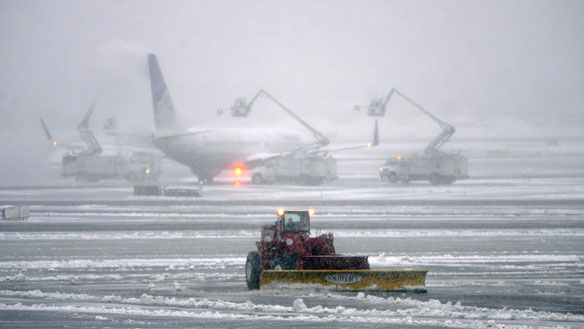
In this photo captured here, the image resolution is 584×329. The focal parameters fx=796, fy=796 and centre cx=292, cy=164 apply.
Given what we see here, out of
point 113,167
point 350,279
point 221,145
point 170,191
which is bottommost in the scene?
point 350,279

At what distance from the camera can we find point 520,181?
75.1 metres

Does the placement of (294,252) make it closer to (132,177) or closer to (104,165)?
(132,177)

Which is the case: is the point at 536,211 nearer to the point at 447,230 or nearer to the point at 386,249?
the point at 447,230

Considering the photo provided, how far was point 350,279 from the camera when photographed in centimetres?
1773

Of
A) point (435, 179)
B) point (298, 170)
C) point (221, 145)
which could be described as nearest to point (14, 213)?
point (221, 145)

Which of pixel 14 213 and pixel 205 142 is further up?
pixel 205 142

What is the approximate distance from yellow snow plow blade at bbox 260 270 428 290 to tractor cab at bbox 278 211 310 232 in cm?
173

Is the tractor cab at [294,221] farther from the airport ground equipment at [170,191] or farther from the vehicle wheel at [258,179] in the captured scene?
the vehicle wheel at [258,179]

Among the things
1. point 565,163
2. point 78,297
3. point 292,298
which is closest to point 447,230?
point 292,298

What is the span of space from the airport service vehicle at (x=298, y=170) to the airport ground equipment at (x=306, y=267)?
182 ft

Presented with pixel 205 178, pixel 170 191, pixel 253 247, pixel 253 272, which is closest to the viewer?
pixel 253 272

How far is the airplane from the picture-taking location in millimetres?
72438

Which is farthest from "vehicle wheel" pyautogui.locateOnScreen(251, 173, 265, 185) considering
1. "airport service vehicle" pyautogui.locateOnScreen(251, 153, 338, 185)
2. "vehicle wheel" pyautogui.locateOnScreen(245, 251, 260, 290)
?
"vehicle wheel" pyautogui.locateOnScreen(245, 251, 260, 290)

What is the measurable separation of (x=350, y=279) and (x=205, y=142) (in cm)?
5666
